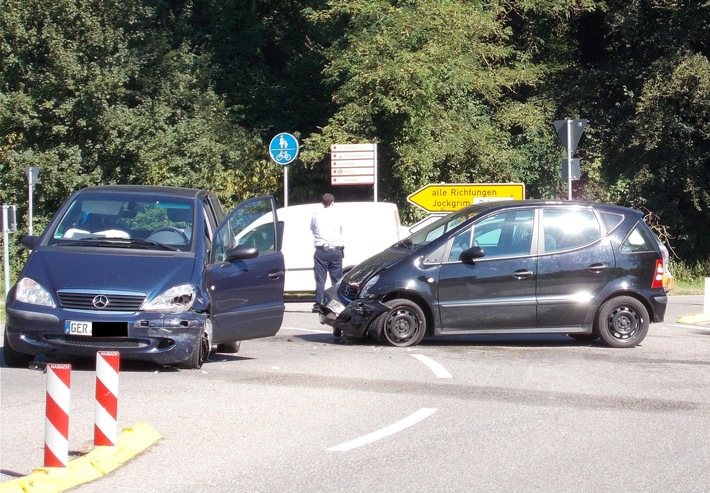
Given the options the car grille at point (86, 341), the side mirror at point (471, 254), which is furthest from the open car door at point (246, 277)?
the side mirror at point (471, 254)

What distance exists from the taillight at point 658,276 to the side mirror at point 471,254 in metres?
2.11

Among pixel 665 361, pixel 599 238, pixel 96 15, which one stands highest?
pixel 96 15

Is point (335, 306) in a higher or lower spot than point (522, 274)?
lower

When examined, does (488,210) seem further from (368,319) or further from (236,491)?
(236,491)

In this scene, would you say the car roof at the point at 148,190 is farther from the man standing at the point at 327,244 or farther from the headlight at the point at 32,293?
the man standing at the point at 327,244

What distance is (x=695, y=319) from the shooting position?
16453 mm

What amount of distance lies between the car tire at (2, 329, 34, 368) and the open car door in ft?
5.79

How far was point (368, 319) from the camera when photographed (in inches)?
510

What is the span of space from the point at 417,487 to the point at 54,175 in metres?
22.4

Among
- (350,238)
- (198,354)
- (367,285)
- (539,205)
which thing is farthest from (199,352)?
(350,238)

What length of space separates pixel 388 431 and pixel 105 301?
3238 millimetres

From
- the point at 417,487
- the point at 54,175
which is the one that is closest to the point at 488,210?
the point at 417,487

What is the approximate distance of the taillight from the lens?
13.1m

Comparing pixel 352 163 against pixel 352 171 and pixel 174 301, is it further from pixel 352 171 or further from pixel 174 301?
pixel 174 301
